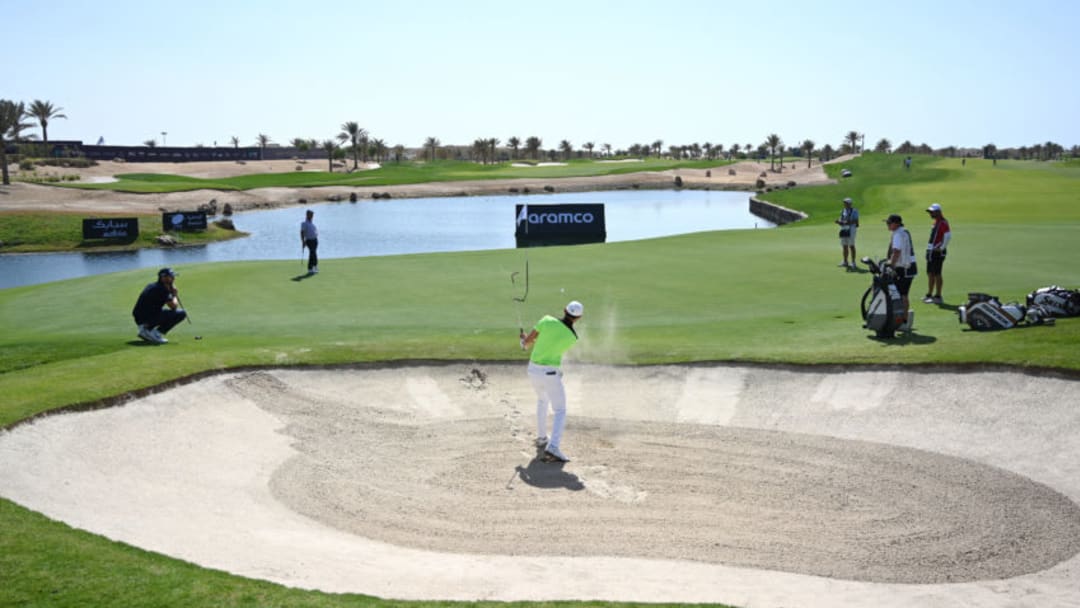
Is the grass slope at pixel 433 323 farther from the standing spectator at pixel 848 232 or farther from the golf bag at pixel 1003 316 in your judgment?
the standing spectator at pixel 848 232

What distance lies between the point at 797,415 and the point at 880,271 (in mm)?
5805

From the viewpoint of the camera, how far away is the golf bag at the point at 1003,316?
1897 cm

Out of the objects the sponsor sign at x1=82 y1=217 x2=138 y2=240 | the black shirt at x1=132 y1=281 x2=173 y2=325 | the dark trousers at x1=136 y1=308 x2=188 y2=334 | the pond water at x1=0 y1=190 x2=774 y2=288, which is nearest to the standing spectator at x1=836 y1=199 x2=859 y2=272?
the dark trousers at x1=136 y1=308 x2=188 y2=334

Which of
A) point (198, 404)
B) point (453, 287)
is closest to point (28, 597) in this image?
point (198, 404)

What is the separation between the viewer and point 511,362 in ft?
60.4

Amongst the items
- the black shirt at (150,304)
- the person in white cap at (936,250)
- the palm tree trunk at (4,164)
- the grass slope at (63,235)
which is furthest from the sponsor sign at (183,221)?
the person in white cap at (936,250)

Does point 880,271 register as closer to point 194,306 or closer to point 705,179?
point 194,306

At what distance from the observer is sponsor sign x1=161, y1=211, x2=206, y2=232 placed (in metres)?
75.2

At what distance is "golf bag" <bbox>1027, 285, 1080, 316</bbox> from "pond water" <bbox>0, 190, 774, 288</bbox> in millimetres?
45375

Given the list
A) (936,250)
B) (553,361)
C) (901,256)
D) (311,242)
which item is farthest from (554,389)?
(311,242)

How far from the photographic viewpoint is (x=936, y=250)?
75.7 feet

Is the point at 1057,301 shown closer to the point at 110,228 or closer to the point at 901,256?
the point at 901,256

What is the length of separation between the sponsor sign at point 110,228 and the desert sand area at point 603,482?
62567mm

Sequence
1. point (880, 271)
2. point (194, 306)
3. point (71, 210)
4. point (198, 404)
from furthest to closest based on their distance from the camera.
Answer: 1. point (71, 210)
2. point (194, 306)
3. point (880, 271)
4. point (198, 404)
